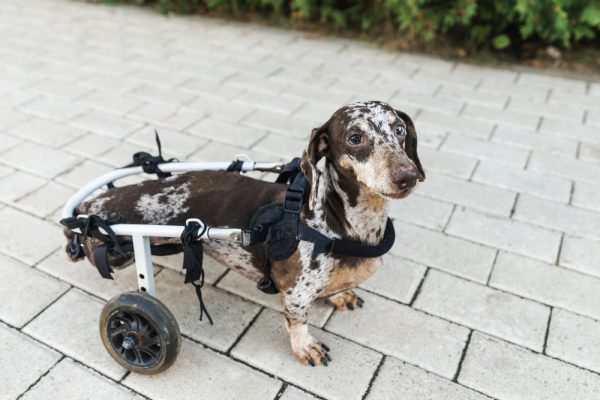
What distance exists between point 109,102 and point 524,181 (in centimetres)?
475

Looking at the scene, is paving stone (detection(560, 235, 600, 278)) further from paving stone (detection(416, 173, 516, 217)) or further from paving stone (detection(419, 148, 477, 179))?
paving stone (detection(419, 148, 477, 179))

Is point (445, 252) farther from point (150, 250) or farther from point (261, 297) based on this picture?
point (150, 250)

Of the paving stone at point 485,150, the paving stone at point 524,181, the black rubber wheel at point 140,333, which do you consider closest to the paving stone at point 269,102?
the paving stone at point 485,150

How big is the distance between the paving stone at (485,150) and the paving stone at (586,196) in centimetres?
57

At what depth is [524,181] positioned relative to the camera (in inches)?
190

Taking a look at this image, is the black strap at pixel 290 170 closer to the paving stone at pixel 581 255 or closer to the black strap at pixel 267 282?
the black strap at pixel 267 282

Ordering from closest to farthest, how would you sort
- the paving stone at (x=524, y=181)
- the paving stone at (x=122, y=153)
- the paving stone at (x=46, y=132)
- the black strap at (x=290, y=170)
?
the black strap at (x=290, y=170), the paving stone at (x=524, y=181), the paving stone at (x=122, y=153), the paving stone at (x=46, y=132)

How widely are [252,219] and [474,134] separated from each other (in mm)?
3589

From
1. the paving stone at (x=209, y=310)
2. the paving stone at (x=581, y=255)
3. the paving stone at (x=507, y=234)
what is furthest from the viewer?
the paving stone at (x=507, y=234)

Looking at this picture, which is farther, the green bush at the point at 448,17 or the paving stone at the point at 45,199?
the green bush at the point at 448,17

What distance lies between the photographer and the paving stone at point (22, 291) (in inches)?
135

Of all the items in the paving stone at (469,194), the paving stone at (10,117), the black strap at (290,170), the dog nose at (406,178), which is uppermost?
the dog nose at (406,178)

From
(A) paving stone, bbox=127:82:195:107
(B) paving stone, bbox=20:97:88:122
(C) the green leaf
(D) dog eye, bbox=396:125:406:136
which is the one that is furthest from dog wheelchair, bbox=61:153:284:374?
(C) the green leaf

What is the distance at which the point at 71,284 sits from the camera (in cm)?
366
